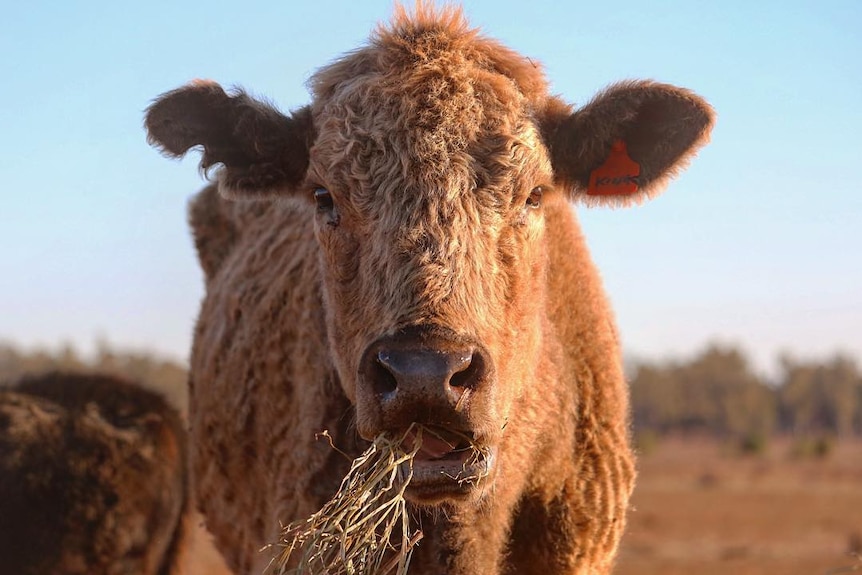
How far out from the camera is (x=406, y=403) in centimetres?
374

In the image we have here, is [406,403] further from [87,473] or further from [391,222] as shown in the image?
[87,473]

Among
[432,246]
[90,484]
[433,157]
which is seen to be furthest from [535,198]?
[90,484]

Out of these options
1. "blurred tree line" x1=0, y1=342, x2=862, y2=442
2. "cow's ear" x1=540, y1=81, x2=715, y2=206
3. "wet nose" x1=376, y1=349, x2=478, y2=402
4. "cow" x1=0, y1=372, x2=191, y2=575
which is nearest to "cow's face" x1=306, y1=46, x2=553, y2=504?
"wet nose" x1=376, y1=349, x2=478, y2=402

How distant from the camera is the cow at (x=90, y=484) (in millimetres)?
7055

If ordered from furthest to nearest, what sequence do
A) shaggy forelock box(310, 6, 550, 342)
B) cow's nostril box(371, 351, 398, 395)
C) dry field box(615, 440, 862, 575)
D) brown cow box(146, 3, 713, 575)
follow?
dry field box(615, 440, 862, 575) → shaggy forelock box(310, 6, 550, 342) → brown cow box(146, 3, 713, 575) → cow's nostril box(371, 351, 398, 395)

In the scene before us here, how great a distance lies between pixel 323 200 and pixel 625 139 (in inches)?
58.7

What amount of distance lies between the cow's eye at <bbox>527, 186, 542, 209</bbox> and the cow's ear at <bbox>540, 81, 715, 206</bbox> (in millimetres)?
300

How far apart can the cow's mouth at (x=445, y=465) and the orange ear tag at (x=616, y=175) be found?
1.70 m

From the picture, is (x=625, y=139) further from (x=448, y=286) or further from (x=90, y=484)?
(x=90, y=484)

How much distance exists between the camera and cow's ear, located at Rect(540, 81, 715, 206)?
16.4 ft

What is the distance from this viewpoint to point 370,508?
4320mm

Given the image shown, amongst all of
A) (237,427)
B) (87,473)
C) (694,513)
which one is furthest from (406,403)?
(694,513)

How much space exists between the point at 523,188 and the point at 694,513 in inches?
1000

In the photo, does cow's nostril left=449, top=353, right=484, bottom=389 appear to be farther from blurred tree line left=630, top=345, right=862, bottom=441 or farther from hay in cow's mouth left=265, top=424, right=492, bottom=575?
blurred tree line left=630, top=345, right=862, bottom=441
